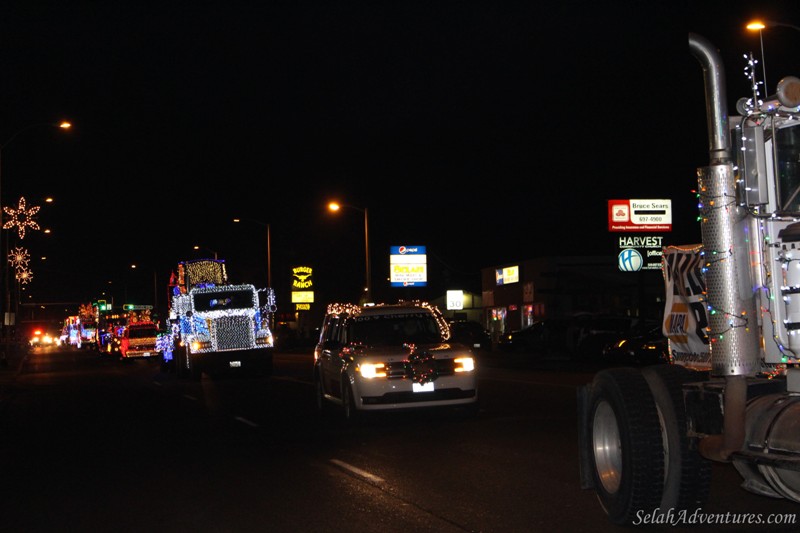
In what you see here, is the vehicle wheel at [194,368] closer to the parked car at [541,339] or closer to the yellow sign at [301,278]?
the parked car at [541,339]

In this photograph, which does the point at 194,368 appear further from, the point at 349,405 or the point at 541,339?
the point at 541,339

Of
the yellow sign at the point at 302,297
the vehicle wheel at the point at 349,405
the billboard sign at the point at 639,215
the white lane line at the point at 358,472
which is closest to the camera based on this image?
the white lane line at the point at 358,472

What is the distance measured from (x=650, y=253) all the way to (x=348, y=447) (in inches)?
1521

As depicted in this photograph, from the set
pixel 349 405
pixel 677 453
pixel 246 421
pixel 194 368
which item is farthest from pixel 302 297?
pixel 677 453

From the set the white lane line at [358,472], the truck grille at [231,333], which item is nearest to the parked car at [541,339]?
the truck grille at [231,333]

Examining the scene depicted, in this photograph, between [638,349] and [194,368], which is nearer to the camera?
[638,349]

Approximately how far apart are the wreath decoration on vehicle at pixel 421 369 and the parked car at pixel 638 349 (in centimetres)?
1435

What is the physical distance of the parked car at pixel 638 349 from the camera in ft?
93.7

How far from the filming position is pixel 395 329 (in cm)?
1677

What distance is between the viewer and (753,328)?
6.58 m

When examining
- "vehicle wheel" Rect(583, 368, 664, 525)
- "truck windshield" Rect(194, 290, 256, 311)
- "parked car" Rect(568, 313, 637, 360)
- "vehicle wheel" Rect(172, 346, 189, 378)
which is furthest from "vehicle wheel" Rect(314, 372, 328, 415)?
"parked car" Rect(568, 313, 637, 360)

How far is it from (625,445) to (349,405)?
8.90 m

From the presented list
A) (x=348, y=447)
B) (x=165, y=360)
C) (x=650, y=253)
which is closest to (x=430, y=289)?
(x=650, y=253)

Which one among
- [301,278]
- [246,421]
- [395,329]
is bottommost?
[246,421]
